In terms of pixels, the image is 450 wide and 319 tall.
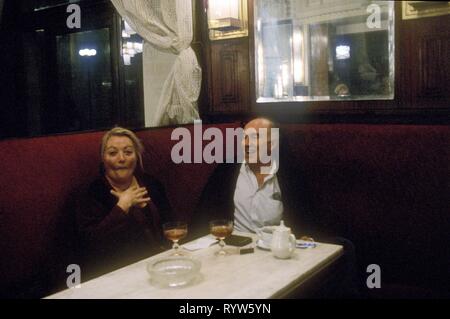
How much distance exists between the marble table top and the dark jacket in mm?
396

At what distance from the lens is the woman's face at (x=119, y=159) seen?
245 centimetres

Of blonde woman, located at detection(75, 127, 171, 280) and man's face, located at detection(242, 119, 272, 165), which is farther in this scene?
man's face, located at detection(242, 119, 272, 165)

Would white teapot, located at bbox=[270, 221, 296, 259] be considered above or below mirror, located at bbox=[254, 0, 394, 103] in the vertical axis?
below

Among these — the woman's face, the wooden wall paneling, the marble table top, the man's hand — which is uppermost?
the wooden wall paneling

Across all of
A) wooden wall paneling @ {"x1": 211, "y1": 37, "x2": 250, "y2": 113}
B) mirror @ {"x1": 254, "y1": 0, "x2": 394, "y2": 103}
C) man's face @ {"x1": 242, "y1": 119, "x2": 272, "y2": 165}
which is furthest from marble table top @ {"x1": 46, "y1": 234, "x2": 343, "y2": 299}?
wooden wall paneling @ {"x1": 211, "y1": 37, "x2": 250, "y2": 113}

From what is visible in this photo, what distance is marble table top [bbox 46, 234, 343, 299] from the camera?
1536mm

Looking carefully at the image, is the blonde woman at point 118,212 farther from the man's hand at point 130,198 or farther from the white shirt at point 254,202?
the white shirt at point 254,202

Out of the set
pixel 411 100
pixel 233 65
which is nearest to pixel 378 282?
pixel 411 100

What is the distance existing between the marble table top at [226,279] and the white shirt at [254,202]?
2.33 ft

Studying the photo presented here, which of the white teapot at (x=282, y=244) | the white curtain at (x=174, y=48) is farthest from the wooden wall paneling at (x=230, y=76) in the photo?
the white teapot at (x=282, y=244)

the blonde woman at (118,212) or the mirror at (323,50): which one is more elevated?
the mirror at (323,50)

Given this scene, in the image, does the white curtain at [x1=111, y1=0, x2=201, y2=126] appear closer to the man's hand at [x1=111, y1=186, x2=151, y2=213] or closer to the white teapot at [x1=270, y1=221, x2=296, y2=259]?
the man's hand at [x1=111, y1=186, x2=151, y2=213]
